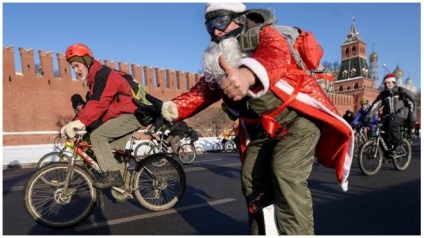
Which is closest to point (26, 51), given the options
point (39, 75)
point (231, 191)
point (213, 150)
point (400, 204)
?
point (39, 75)

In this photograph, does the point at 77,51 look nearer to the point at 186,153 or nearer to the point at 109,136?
the point at 109,136

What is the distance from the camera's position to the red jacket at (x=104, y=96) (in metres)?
3.53

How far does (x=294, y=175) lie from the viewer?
179 cm

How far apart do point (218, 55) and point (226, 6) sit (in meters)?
0.29

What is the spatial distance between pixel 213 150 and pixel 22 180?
33.3ft

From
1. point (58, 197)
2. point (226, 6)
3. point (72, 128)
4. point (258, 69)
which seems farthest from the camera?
point (58, 197)

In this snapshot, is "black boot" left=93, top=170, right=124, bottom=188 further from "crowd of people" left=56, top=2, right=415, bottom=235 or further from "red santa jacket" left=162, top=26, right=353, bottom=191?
"red santa jacket" left=162, top=26, right=353, bottom=191

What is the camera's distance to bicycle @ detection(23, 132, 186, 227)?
11.4ft

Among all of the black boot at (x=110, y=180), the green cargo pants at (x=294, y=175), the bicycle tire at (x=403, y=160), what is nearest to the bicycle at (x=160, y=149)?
the bicycle tire at (x=403, y=160)

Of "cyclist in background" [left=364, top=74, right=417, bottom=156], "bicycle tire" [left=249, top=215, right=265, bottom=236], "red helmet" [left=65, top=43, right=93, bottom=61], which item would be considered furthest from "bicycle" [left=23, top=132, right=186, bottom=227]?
"cyclist in background" [left=364, top=74, right=417, bottom=156]

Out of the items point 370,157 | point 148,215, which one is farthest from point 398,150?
point 148,215

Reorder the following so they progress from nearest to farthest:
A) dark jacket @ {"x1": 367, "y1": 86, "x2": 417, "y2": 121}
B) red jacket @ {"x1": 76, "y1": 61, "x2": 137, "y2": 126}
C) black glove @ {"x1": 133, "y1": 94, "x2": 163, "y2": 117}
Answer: black glove @ {"x1": 133, "y1": 94, "x2": 163, "y2": 117}, red jacket @ {"x1": 76, "y1": 61, "x2": 137, "y2": 126}, dark jacket @ {"x1": 367, "y1": 86, "x2": 417, "y2": 121}

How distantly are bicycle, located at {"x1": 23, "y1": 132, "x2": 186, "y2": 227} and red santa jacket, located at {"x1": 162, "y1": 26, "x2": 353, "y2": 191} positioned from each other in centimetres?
201

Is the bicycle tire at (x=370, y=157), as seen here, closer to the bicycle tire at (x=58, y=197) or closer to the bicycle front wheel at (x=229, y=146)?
the bicycle tire at (x=58, y=197)
